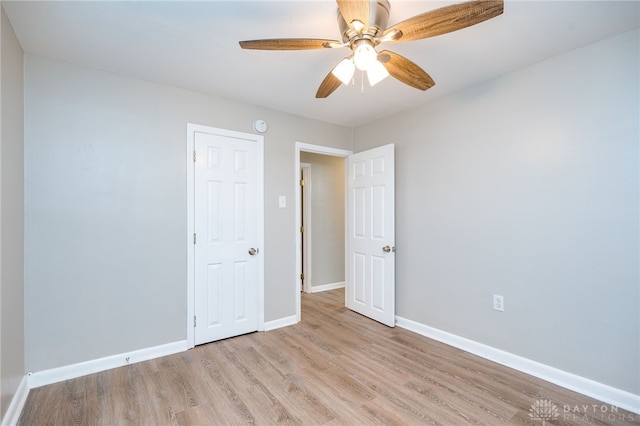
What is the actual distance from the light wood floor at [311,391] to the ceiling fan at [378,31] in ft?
6.71

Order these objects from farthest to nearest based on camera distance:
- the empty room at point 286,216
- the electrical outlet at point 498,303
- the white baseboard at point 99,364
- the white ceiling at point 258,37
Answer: the electrical outlet at point 498,303, the white baseboard at point 99,364, the empty room at point 286,216, the white ceiling at point 258,37

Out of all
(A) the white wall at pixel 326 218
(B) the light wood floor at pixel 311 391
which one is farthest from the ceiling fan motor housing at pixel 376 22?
(A) the white wall at pixel 326 218

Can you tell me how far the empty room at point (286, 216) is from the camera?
1.77 m

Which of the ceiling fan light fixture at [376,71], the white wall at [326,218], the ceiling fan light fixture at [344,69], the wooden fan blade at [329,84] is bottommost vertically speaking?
the white wall at [326,218]

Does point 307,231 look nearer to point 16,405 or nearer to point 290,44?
point 290,44

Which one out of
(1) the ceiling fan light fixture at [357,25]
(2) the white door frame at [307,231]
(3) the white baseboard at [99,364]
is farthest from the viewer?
(2) the white door frame at [307,231]

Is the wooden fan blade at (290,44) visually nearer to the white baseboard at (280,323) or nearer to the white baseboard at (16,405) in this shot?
the white baseboard at (16,405)

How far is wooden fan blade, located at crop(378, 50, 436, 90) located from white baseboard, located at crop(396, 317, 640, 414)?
7.22 feet

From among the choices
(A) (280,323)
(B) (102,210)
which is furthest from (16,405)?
(A) (280,323)

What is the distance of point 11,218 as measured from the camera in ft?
5.89

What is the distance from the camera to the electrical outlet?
2436 millimetres

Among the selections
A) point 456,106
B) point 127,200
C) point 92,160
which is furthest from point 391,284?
point 92,160

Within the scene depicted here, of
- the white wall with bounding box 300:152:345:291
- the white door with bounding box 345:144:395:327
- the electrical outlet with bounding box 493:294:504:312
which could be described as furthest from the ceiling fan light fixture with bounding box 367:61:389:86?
the white wall with bounding box 300:152:345:291

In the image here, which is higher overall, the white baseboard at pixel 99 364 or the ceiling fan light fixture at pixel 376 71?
the ceiling fan light fixture at pixel 376 71
